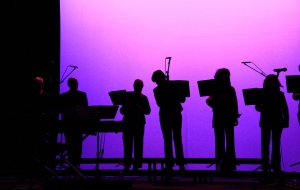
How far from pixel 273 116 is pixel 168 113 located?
4.37ft

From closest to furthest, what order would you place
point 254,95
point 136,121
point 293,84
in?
point 293,84 → point 254,95 → point 136,121

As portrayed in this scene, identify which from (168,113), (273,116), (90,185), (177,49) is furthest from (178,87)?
(177,49)

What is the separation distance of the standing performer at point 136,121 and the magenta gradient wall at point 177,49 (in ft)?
3.12

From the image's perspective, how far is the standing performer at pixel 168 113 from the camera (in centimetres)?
512

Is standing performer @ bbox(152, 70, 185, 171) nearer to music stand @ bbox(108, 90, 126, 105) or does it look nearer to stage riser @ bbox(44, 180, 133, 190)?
music stand @ bbox(108, 90, 126, 105)

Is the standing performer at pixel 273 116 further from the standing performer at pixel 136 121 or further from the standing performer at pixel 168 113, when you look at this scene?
the standing performer at pixel 136 121

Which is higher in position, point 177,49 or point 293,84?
point 177,49

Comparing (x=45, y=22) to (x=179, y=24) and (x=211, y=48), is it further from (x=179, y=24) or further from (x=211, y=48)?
(x=211, y=48)

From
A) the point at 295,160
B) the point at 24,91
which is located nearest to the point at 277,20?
the point at 295,160

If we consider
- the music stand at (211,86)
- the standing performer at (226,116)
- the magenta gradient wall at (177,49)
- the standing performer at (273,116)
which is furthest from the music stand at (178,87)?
the magenta gradient wall at (177,49)

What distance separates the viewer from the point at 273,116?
205 inches

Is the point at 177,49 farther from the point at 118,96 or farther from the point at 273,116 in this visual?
the point at 273,116

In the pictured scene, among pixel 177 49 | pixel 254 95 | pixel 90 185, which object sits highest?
pixel 177 49

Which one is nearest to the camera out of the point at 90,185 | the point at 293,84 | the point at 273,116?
the point at 90,185
